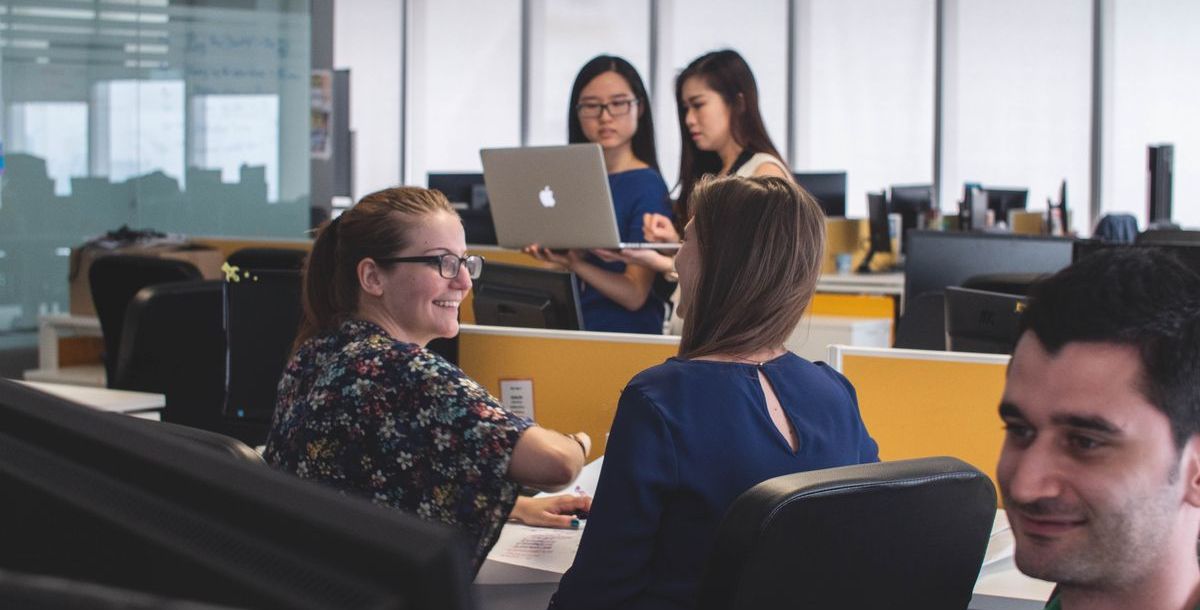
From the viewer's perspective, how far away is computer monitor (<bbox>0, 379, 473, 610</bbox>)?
1.09ft

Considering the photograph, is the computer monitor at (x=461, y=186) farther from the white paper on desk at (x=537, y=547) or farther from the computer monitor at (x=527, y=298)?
the white paper on desk at (x=537, y=547)

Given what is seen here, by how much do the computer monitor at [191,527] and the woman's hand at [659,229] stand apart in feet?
9.41

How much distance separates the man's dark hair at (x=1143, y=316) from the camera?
993 millimetres

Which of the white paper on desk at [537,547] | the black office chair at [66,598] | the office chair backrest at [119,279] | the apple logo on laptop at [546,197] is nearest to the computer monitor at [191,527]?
the black office chair at [66,598]

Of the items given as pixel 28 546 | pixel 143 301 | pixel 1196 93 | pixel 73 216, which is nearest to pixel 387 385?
pixel 28 546

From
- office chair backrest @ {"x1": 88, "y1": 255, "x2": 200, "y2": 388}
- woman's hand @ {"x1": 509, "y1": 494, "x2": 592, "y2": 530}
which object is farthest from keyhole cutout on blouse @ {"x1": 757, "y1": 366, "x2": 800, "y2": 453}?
office chair backrest @ {"x1": 88, "y1": 255, "x2": 200, "y2": 388}

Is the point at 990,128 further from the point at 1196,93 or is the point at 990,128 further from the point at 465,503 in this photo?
the point at 465,503

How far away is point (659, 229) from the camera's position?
3324 mm

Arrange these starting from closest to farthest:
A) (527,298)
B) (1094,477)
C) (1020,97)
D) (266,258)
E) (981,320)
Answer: (1094,477) < (981,320) < (527,298) < (266,258) < (1020,97)

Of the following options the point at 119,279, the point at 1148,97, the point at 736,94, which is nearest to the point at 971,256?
the point at 736,94

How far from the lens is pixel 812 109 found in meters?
9.65

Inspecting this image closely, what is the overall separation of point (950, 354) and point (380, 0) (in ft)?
30.0

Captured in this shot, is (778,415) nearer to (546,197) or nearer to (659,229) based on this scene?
(659,229)

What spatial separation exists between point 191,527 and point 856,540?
107 centimetres
